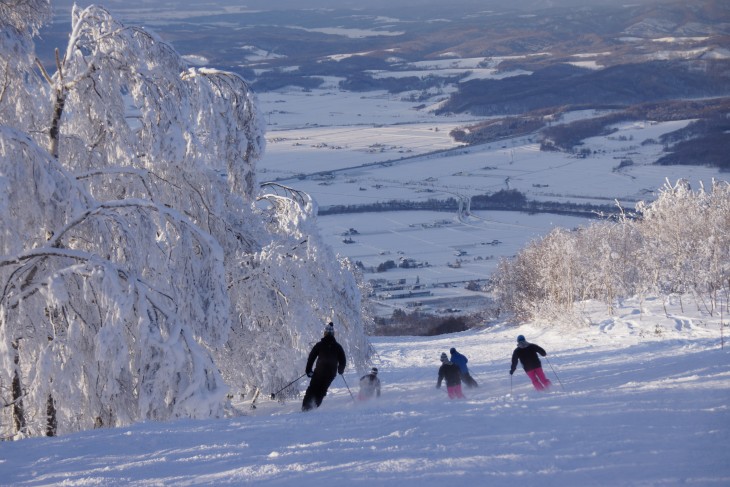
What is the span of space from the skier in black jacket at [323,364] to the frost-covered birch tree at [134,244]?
124 cm

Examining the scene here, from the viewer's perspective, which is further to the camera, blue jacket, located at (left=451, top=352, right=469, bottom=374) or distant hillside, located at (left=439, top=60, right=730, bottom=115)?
distant hillside, located at (left=439, top=60, right=730, bottom=115)

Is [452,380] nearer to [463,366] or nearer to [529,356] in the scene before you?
[463,366]

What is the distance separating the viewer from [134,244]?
9.09 m

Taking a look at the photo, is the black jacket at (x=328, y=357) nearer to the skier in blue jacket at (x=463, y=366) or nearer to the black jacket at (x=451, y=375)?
the black jacket at (x=451, y=375)

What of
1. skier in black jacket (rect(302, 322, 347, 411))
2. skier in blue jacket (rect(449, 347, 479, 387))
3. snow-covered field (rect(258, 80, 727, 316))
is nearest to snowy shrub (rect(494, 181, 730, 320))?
skier in blue jacket (rect(449, 347, 479, 387))

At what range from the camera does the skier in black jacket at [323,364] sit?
11.2 meters

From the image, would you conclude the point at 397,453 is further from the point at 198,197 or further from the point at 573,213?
the point at 573,213

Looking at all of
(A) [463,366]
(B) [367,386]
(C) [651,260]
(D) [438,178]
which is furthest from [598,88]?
(B) [367,386]

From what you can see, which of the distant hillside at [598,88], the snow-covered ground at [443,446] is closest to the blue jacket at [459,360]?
the snow-covered ground at [443,446]

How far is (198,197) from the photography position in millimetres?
12398

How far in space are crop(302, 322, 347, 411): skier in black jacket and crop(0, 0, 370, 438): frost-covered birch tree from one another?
1240 millimetres

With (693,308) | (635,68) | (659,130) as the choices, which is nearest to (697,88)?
(635,68)

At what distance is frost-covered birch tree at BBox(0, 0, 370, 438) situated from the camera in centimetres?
870

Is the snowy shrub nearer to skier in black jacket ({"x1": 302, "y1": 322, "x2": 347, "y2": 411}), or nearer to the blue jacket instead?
the blue jacket
